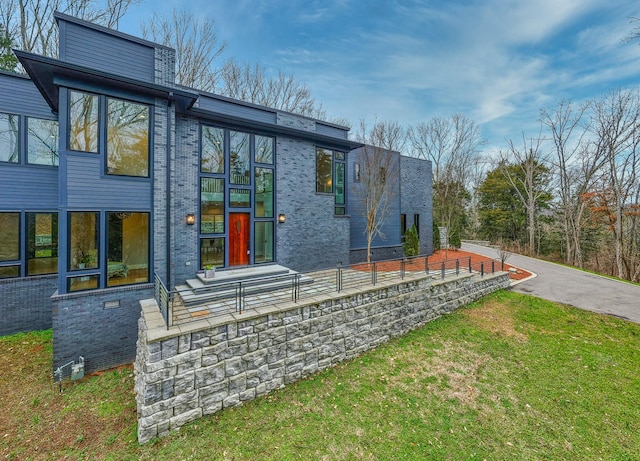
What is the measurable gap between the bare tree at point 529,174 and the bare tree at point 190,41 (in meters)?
26.0

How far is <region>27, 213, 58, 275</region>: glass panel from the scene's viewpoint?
24.7ft

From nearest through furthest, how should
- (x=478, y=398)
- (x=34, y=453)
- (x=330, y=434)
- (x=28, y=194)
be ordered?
(x=34, y=453) → (x=330, y=434) → (x=478, y=398) → (x=28, y=194)

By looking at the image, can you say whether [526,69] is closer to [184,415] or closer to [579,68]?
[579,68]

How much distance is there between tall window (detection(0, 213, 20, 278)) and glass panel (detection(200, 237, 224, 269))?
4955mm

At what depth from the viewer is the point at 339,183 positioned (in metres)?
11.5

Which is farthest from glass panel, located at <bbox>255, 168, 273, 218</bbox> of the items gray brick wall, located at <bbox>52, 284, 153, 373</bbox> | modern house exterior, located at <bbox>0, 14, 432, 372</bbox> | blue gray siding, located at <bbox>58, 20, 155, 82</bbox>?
gray brick wall, located at <bbox>52, 284, 153, 373</bbox>

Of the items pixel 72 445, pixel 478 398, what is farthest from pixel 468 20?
pixel 72 445

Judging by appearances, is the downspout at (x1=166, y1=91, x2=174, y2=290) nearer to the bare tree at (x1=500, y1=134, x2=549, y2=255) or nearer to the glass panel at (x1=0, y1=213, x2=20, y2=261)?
the glass panel at (x1=0, y1=213, x2=20, y2=261)

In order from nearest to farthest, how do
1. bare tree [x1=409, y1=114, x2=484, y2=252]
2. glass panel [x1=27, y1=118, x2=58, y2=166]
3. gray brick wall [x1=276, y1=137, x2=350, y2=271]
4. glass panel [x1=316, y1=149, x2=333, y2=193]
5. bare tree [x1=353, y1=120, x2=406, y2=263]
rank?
1. glass panel [x1=27, y1=118, x2=58, y2=166]
2. gray brick wall [x1=276, y1=137, x2=350, y2=271]
3. glass panel [x1=316, y1=149, x2=333, y2=193]
4. bare tree [x1=353, y1=120, x2=406, y2=263]
5. bare tree [x1=409, y1=114, x2=484, y2=252]

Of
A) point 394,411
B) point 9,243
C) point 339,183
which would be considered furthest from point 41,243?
point 394,411

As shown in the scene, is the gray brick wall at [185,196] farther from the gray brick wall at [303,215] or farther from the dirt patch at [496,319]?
the dirt patch at [496,319]

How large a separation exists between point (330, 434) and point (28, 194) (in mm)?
10023

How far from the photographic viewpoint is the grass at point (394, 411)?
402 centimetres

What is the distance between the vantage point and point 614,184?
1741cm
